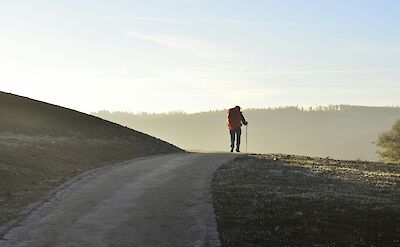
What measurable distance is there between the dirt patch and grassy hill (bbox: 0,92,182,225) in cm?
531

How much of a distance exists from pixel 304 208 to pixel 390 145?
67.5m

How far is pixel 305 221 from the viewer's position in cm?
1044

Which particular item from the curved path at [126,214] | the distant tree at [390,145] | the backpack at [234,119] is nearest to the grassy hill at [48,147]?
the curved path at [126,214]

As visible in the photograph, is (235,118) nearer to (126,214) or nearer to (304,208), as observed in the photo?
(304,208)

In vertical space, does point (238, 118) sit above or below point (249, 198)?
above

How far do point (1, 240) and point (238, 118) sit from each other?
22681mm

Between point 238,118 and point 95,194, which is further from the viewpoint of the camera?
point 238,118

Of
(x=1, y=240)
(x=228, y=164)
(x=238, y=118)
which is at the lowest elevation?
(x=1, y=240)

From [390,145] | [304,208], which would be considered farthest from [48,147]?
[390,145]

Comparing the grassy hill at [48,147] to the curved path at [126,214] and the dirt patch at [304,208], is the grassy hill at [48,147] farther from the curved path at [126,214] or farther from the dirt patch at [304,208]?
the dirt patch at [304,208]

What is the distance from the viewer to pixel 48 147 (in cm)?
2484

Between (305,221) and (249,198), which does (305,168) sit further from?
(305,221)

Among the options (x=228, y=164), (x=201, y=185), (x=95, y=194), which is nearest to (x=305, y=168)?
(x=228, y=164)

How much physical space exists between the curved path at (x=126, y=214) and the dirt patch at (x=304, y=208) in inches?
20.3
